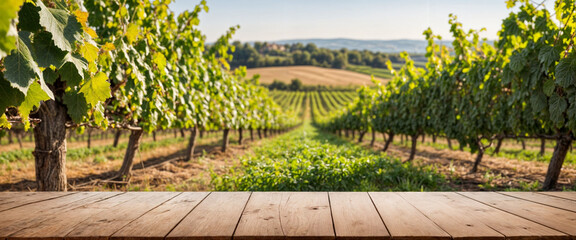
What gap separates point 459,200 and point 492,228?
55cm

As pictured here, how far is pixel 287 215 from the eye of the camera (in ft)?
5.79

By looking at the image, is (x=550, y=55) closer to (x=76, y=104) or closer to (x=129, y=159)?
(x=76, y=104)

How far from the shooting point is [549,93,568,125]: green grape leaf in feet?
12.4

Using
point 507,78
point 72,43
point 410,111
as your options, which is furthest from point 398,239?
point 410,111

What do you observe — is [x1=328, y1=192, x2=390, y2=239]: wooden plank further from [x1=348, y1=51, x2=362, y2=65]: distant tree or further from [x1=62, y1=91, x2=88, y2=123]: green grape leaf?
[x1=348, y1=51, x2=362, y2=65]: distant tree

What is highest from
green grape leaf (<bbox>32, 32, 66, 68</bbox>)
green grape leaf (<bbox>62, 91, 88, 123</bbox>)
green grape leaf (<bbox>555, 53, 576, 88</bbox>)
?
green grape leaf (<bbox>555, 53, 576, 88</bbox>)

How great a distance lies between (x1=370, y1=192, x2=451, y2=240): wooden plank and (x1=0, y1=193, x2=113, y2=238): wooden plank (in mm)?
1775

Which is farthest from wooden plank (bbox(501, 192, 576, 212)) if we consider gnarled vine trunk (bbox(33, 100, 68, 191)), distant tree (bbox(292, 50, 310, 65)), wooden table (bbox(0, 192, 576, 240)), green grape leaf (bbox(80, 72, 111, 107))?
distant tree (bbox(292, 50, 310, 65))

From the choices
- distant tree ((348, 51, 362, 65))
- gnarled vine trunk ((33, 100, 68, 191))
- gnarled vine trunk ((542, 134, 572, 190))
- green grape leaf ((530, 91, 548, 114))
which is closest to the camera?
gnarled vine trunk ((33, 100, 68, 191))

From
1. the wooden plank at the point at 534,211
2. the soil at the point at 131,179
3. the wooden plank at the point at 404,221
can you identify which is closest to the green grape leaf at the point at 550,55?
the wooden plank at the point at 534,211

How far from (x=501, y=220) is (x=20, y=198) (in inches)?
114

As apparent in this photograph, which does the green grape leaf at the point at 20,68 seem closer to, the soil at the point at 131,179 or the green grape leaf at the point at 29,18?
the green grape leaf at the point at 29,18

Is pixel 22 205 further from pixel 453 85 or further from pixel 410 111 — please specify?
pixel 410 111

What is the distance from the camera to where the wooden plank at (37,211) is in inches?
63.1
